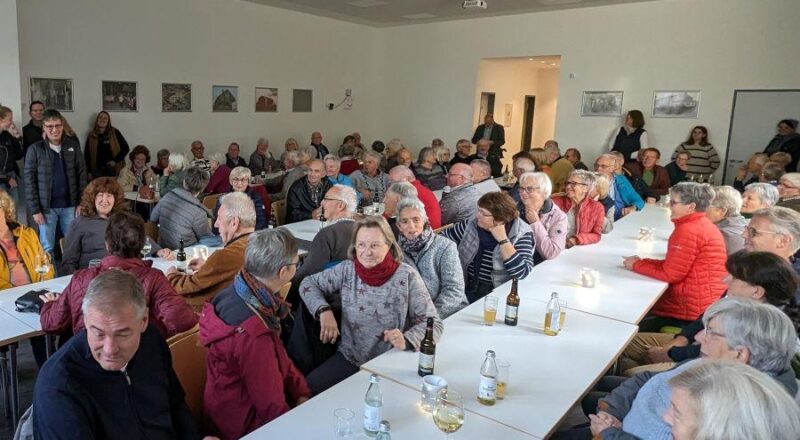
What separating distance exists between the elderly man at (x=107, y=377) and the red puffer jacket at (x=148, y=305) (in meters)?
0.69

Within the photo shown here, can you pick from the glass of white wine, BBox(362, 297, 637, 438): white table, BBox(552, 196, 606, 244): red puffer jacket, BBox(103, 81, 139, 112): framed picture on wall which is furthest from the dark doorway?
the glass of white wine

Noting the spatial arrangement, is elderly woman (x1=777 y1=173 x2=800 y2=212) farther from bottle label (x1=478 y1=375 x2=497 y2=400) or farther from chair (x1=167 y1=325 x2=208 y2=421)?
chair (x1=167 y1=325 x2=208 y2=421)

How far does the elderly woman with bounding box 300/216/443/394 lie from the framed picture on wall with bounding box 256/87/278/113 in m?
8.70

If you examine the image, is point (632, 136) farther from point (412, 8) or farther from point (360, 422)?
point (360, 422)

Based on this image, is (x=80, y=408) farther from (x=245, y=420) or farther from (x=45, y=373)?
(x=245, y=420)

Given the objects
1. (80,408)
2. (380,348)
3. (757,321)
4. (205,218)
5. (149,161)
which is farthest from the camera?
(149,161)

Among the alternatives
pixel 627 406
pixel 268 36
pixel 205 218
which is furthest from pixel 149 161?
pixel 627 406

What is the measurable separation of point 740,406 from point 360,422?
1222 mm

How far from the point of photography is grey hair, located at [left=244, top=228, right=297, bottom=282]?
232 cm

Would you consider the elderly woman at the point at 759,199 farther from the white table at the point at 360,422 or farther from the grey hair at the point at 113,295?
the grey hair at the point at 113,295

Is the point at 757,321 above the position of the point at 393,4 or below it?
below

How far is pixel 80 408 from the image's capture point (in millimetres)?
1696

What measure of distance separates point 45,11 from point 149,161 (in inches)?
99.3

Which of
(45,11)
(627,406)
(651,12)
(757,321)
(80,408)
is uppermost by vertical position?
(651,12)
